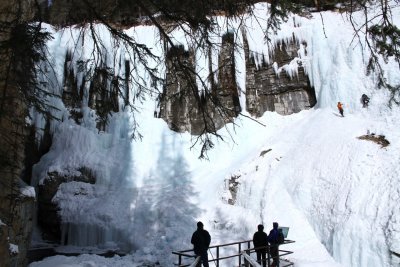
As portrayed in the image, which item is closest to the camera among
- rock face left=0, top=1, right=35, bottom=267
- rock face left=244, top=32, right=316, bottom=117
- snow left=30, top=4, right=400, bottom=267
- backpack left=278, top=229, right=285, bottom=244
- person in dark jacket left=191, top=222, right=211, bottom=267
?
rock face left=0, top=1, right=35, bottom=267

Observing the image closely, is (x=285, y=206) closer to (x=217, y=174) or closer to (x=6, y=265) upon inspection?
(x=217, y=174)

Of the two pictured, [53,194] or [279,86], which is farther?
[279,86]

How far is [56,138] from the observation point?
1905 centimetres

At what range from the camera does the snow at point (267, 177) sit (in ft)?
35.2

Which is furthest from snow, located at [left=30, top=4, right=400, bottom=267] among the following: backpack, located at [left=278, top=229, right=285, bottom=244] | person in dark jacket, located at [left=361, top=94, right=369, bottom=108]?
backpack, located at [left=278, top=229, right=285, bottom=244]

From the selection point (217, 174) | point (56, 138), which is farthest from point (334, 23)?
point (56, 138)

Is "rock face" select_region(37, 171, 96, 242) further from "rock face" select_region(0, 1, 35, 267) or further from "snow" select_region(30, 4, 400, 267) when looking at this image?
"rock face" select_region(0, 1, 35, 267)

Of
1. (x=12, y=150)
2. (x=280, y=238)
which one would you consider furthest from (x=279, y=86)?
(x=12, y=150)

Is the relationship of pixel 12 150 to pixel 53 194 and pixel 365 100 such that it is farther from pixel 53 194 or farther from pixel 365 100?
pixel 53 194

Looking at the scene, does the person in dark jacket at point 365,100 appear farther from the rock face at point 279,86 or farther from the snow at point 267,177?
the rock face at point 279,86

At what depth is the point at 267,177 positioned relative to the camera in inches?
556

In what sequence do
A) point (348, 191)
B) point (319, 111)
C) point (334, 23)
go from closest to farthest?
point (348, 191)
point (319, 111)
point (334, 23)

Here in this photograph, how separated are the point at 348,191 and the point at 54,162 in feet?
41.9

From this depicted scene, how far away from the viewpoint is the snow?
10734 mm
